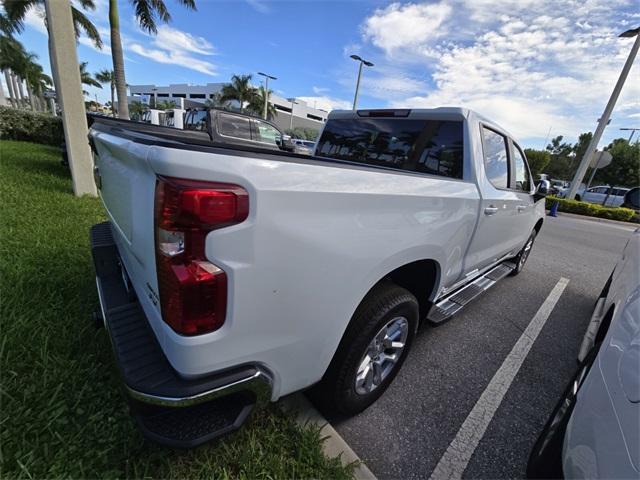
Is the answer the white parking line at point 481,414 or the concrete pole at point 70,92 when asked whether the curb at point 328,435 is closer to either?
the white parking line at point 481,414

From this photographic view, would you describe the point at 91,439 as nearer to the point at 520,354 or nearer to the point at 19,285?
the point at 19,285

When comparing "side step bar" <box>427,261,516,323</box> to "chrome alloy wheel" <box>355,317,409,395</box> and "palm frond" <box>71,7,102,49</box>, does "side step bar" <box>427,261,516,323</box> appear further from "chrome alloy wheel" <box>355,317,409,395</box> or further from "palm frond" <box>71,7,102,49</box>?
"palm frond" <box>71,7,102,49</box>

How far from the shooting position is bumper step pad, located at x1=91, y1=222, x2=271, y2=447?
3.77 ft

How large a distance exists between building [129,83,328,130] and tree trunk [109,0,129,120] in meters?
55.9

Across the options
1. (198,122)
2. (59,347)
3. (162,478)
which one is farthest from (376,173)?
(198,122)

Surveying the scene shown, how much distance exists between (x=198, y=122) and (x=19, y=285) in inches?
342

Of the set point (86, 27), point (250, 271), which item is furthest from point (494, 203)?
point (86, 27)

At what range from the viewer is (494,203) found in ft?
8.91

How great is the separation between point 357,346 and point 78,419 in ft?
5.13

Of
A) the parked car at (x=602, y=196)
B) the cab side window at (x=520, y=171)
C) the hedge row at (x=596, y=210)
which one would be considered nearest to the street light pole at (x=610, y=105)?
the hedge row at (x=596, y=210)

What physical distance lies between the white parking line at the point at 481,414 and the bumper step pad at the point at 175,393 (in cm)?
119

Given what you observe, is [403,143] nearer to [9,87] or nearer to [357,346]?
[357,346]

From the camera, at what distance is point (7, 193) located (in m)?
5.04

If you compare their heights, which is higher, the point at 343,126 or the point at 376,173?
the point at 343,126
